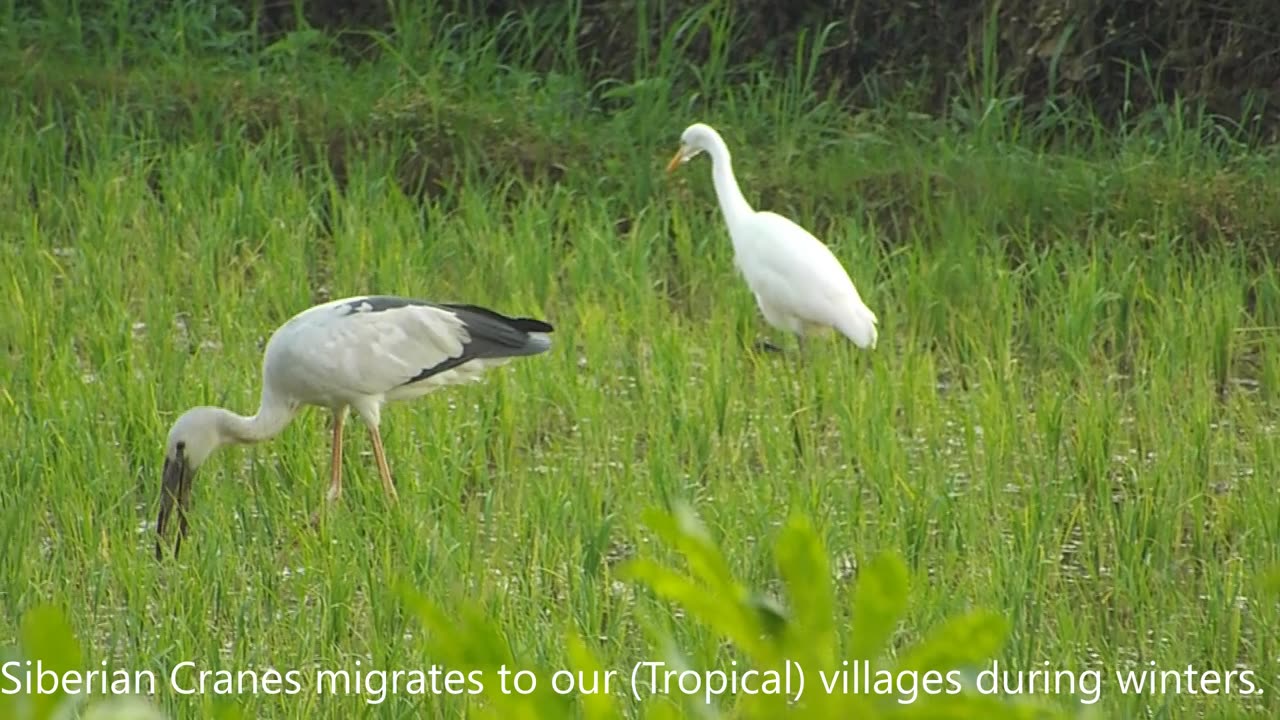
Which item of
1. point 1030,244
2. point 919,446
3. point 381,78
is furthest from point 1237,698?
point 381,78

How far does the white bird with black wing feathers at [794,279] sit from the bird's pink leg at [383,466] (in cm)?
128

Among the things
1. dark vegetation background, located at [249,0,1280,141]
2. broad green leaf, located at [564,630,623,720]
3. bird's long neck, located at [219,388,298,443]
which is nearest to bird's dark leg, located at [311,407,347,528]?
bird's long neck, located at [219,388,298,443]

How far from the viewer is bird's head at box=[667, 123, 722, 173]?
5.93 m

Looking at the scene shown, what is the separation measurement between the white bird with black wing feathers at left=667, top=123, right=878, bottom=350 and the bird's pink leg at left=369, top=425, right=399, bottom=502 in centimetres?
128

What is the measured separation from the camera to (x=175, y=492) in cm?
417

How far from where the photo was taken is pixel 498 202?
20.9 ft

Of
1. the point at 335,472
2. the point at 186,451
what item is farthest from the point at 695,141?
the point at 186,451

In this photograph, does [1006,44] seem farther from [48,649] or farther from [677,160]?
[48,649]

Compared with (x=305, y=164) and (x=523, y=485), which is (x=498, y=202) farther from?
(x=523, y=485)

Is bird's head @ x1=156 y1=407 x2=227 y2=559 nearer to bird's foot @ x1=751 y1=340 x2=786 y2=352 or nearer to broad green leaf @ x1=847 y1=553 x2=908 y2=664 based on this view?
bird's foot @ x1=751 y1=340 x2=786 y2=352

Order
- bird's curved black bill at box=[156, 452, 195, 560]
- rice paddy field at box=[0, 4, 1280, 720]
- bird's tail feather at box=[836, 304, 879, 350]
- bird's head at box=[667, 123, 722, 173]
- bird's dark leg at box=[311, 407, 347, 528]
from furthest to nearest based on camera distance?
bird's head at box=[667, 123, 722, 173]
bird's tail feather at box=[836, 304, 879, 350]
bird's dark leg at box=[311, 407, 347, 528]
bird's curved black bill at box=[156, 452, 195, 560]
rice paddy field at box=[0, 4, 1280, 720]

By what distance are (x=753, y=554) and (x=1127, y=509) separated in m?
0.77

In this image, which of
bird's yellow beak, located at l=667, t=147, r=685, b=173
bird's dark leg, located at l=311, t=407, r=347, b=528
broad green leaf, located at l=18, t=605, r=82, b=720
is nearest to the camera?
broad green leaf, located at l=18, t=605, r=82, b=720

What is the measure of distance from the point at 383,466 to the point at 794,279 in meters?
1.40
